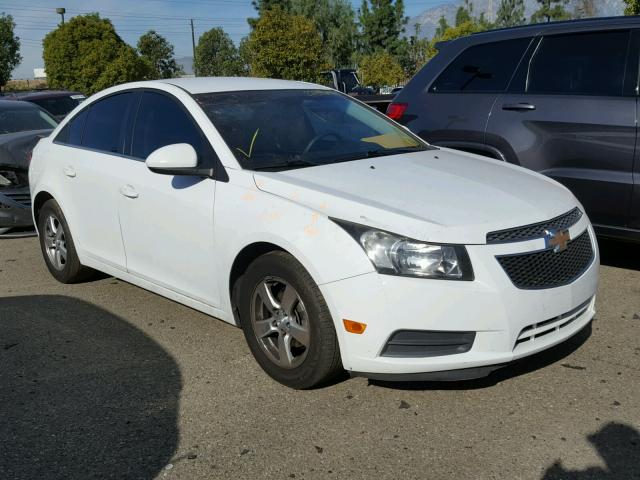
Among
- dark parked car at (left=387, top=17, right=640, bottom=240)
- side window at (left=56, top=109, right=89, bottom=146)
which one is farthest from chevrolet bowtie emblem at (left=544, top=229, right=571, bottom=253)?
side window at (left=56, top=109, right=89, bottom=146)

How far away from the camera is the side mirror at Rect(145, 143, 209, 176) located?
3.95m

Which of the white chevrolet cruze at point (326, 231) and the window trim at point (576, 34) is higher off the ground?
the window trim at point (576, 34)

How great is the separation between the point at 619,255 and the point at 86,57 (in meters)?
25.3

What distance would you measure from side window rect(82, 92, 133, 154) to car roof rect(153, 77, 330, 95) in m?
0.23

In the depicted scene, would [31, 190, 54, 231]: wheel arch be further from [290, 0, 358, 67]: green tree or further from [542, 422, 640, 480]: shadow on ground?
[290, 0, 358, 67]: green tree

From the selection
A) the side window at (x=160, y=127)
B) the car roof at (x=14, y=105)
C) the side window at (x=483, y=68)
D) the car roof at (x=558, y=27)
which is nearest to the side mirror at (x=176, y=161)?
the side window at (x=160, y=127)

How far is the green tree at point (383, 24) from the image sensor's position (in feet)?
185

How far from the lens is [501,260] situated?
3.23 m

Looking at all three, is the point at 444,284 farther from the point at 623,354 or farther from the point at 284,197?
the point at 623,354

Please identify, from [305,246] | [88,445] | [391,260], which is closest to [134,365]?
[88,445]

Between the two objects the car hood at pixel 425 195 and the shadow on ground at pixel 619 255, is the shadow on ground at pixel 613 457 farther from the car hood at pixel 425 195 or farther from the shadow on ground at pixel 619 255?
the shadow on ground at pixel 619 255

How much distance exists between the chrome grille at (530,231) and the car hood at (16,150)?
6.32 meters

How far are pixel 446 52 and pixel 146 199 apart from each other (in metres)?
3.17

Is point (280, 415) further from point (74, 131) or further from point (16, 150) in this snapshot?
point (16, 150)
